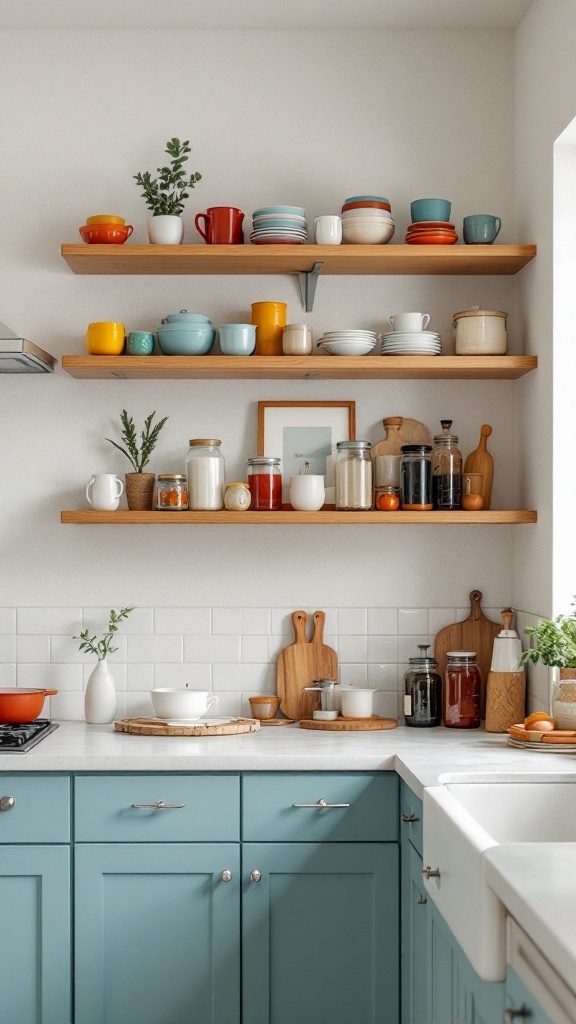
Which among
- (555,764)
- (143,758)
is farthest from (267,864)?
(555,764)

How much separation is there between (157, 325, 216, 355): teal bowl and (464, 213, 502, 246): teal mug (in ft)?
2.69

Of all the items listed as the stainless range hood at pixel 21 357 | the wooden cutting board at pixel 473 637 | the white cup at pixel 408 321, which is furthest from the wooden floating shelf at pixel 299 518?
the white cup at pixel 408 321

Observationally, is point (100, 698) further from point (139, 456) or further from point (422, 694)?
point (422, 694)

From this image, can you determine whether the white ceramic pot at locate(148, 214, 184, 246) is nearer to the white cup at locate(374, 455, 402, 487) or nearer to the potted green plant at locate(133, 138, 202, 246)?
the potted green plant at locate(133, 138, 202, 246)

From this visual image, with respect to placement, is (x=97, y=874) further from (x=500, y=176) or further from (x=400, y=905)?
(x=500, y=176)

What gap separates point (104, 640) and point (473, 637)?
1.15 m

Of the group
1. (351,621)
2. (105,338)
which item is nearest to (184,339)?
(105,338)

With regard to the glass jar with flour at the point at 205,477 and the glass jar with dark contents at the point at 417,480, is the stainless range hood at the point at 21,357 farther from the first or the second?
the glass jar with dark contents at the point at 417,480

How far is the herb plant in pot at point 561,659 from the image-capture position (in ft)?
9.37

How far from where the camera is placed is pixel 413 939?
262cm

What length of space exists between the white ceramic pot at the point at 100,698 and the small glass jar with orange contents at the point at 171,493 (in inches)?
20.6

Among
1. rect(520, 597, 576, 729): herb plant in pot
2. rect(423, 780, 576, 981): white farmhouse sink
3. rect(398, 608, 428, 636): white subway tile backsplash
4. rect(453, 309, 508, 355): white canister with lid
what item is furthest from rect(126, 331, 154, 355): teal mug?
rect(423, 780, 576, 981): white farmhouse sink

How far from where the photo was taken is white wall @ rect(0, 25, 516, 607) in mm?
3459

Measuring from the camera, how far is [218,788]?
2816 mm
